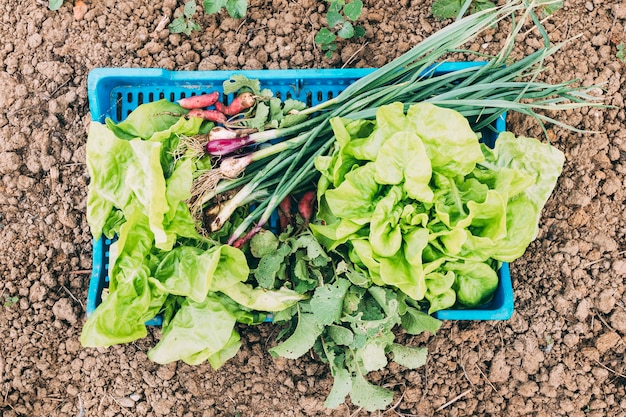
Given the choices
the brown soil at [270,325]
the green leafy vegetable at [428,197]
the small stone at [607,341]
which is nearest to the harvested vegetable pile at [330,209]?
the green leafy vegetable at [428,197]

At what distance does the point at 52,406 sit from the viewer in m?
2.06

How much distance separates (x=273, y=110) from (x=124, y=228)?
540 millimetres

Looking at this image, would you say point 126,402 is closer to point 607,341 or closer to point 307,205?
point 307,205

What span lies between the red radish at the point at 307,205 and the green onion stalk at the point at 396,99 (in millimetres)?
46

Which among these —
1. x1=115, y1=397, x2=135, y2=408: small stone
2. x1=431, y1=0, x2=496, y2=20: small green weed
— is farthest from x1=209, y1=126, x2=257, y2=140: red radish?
x1=115, y1=397, x2=135, y2=408: small stone

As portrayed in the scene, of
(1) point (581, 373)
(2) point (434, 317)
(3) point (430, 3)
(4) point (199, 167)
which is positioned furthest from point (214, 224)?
(1) point (581, 373)

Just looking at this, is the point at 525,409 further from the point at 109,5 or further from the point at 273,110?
the point at 109,5

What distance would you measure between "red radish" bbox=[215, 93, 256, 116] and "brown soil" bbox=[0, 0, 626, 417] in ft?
0.83

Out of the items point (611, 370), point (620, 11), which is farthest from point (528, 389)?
point (620, 11)

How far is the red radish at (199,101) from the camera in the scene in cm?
189

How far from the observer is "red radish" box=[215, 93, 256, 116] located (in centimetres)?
185

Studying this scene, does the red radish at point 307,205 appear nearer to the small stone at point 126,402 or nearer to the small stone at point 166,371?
the small stone at point 166,371

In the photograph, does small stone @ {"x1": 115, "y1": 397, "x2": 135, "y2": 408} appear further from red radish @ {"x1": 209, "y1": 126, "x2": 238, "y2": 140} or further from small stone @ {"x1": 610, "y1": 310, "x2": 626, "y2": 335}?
small stone @ {"x1": 610, "y1": 310, "x2": 626, "y2": 335}

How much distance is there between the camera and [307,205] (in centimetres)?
185
